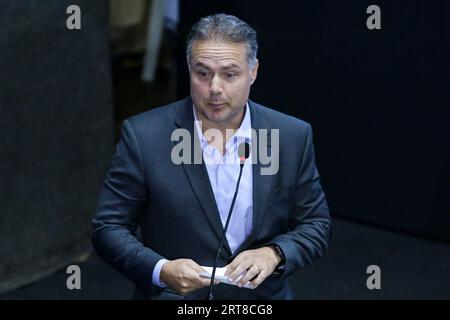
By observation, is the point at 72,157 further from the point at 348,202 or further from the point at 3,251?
the point at 348,202

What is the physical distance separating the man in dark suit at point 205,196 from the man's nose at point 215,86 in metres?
0.10

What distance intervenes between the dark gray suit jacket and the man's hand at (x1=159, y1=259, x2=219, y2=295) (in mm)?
105

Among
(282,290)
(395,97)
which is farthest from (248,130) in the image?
(395,97)

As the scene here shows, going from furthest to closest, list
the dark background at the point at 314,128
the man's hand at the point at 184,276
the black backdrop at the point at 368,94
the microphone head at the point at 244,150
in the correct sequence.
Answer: the black backdrop at the point at 368,94
the dark background at the point at 314,128
the microphone head at the point at 244,150
the man's hand at the point at 184,276

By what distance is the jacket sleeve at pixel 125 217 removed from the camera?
10.7 ft

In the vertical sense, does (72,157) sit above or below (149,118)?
below

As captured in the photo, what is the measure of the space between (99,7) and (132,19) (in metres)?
4.74

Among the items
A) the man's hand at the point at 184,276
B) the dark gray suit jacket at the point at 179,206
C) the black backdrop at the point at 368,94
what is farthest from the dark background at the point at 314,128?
the man's hand at the point at 184,276

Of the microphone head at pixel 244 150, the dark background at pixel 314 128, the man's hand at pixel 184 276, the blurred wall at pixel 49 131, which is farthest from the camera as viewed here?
the dark background at pixel 314 128

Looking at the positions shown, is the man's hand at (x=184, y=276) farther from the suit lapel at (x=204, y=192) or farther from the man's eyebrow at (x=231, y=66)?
the man's eyebrow at (x=231, y=66)

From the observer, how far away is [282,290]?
3521mm

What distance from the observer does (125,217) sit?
3.30 metres

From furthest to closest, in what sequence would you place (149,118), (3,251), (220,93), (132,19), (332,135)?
(132,19) < (332,135) < (3,251) < (149,118) < (220,93)

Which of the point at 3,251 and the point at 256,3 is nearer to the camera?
the point at 3,251
